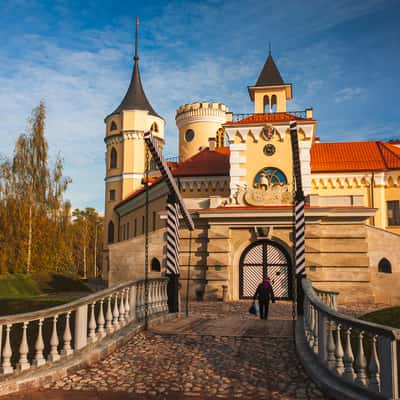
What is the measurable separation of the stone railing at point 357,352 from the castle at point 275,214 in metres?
8.58

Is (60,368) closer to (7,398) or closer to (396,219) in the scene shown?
(7,398)

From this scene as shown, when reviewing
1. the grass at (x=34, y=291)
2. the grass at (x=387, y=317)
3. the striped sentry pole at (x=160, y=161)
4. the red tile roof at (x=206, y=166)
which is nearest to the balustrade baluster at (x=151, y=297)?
the striped sentry pole at (x=160, y=161)

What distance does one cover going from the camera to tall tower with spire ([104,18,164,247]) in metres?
46.5

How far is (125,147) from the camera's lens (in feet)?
153

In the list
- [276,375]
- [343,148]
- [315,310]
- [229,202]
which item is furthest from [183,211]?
[343,148]

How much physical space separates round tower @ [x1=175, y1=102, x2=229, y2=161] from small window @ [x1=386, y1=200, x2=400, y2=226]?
71.7 feet

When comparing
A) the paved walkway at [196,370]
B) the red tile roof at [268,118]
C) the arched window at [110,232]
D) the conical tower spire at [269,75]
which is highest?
the conical tower spire at [269,75]

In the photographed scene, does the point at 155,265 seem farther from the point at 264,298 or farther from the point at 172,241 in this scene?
the point at 264,298

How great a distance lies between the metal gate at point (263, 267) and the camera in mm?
24469

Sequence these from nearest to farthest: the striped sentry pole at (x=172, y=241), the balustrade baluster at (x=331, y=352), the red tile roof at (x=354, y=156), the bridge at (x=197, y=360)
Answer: the bridge at (x=197, y=360) < the balustrade baluster at (x=331, y=352) < the striped sentry pole at (x=172, y=241) < the red tile roof at (x=354, y=156)

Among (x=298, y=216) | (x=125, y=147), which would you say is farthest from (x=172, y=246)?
(x=125, y=147)

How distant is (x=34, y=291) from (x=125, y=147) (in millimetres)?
22062

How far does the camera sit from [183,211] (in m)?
18.3

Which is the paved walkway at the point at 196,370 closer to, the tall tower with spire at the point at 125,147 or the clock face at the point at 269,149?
the clock face at the point at 269,149
